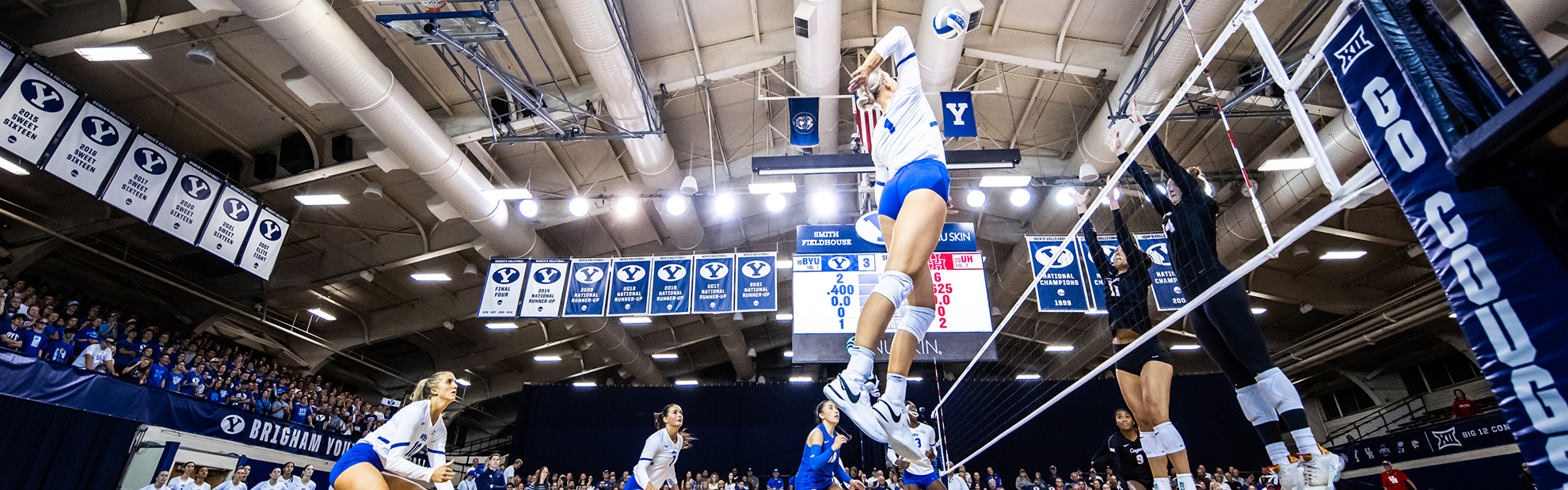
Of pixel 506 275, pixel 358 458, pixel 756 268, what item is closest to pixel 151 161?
pixel 506 275

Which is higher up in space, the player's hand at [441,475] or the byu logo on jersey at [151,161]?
the byu logo on jersey at [151,161]

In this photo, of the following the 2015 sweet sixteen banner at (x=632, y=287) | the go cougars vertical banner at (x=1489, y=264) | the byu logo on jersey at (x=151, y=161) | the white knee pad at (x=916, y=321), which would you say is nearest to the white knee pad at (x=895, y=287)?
the white knee pad at (x=916, y=321)

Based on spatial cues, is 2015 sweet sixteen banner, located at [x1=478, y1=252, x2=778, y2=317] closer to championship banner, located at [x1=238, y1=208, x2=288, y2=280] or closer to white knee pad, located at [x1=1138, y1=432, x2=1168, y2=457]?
championship banner, located at [x1=238, y1=208, x2=288, y2=280]

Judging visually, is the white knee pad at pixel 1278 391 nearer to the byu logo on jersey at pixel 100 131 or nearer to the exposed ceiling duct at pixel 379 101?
the exposed ceiling duct at pixel 379 101

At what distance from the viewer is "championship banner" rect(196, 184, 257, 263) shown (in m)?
8.77

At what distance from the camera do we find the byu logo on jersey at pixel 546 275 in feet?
35.0

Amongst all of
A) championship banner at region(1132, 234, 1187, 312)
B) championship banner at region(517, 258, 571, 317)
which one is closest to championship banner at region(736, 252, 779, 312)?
championship banner at region(517, 258, 571, 317)

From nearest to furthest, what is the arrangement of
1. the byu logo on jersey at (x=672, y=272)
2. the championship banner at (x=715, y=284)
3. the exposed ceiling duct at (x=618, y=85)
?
the exposed ceiling duct at (x=618, y=85) < the championship banner at (x=715, y=284) < the byu logo on jersey at (x=672, y=272)

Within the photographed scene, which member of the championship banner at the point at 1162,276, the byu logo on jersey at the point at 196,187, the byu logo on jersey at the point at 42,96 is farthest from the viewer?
the championship banner at the point at 1162,276

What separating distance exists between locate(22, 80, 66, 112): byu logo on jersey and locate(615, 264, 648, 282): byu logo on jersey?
21.8ft

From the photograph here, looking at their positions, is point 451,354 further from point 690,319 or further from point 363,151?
point 363,151

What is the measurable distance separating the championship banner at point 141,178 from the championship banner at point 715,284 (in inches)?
272

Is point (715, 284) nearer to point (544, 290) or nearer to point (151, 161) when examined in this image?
point (544, 290)

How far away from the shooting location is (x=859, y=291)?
31.9 ft
